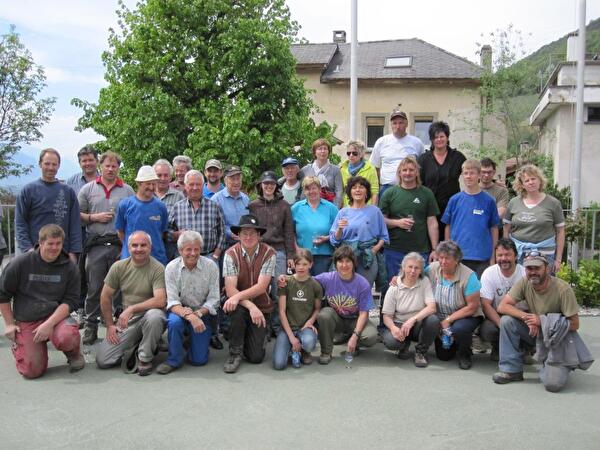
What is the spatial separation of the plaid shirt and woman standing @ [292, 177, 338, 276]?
89cm

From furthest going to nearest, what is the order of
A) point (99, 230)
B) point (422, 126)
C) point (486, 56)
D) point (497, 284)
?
1. point (422, 126)
2. point (486, 56)
3. point (99, 230)
4. point (497, 284)

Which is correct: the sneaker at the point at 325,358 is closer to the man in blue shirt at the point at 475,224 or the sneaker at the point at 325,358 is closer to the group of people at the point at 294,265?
the group of people at the point at 294,265

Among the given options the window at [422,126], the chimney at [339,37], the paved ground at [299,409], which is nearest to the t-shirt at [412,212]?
the paved ground at [299,409]

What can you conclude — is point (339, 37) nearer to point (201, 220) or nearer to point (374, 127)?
point (374, 127)

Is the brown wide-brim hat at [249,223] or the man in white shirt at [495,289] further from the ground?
the brown wide-brim hat at [249,223]

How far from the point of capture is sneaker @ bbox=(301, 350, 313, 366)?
561 cm

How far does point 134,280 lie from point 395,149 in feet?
11.9

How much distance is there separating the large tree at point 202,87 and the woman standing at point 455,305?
10.4 meters

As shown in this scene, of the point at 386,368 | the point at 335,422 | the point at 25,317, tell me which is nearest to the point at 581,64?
the point at 386,368

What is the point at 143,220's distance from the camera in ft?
20.1

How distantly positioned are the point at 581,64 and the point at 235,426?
36.3 feet

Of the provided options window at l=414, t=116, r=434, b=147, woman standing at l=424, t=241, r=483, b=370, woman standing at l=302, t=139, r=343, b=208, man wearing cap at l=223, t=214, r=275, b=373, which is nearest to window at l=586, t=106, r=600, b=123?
window at l=414, t=116, r=434, b=147

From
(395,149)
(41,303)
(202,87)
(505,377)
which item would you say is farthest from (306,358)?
(202,87)

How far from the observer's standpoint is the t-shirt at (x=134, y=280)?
5.62 meters
